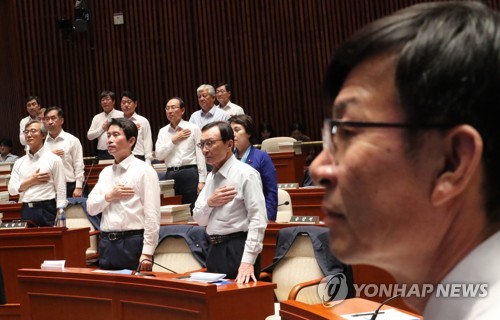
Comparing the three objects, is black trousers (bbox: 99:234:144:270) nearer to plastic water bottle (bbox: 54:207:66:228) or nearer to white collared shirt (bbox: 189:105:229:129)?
plastic water bottle (bbox: 54:207:66:228)

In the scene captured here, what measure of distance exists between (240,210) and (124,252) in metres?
1.04

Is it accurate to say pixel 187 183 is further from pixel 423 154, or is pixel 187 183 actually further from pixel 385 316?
pixel 423 154

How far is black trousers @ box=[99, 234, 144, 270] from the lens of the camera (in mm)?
5066

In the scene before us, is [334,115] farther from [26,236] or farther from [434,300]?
[26,236]

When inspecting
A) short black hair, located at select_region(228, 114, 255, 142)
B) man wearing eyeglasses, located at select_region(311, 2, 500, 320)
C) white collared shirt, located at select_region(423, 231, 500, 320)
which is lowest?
short black hair, located at select_region(228, 114, 255, 142)

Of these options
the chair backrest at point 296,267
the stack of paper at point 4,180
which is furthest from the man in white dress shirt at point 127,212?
the stack of paper at point 4,180

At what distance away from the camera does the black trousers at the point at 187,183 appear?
7898 mm

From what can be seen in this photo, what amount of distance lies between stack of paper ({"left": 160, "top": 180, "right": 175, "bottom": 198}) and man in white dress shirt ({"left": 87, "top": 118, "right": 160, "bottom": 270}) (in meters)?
2.39

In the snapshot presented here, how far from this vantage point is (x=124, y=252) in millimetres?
5066

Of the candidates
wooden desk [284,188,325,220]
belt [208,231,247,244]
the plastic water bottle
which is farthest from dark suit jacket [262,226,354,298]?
the plastic water bottle

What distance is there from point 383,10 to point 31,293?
304 inches

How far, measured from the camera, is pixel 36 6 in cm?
1177

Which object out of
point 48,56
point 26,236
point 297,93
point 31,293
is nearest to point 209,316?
point 31,293

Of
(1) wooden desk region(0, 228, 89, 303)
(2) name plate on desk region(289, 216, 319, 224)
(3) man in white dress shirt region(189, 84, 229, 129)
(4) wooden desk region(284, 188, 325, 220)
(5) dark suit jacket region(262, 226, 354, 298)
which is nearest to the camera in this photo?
A: (5) dark suit jacket region(262, 226, 354, 298)
